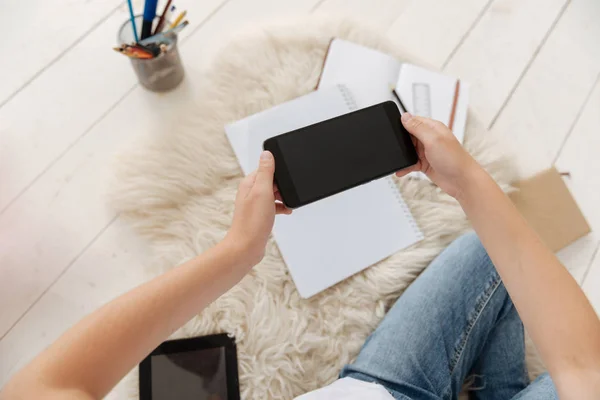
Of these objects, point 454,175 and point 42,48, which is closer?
point 454,175

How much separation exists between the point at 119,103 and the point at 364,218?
0.50 m

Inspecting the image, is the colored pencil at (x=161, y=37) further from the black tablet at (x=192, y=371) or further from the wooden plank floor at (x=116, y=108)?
the black tablet at (x=192, y=371)

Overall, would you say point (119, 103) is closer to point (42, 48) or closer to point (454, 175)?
point (42, 48)

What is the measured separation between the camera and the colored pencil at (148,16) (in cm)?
66

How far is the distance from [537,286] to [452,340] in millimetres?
227

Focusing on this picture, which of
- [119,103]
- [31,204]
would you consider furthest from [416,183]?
[31,204]

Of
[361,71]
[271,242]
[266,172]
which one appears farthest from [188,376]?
[361,71]

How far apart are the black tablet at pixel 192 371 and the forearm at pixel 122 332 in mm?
277

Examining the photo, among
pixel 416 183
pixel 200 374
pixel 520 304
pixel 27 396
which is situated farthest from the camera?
pixel 416 183

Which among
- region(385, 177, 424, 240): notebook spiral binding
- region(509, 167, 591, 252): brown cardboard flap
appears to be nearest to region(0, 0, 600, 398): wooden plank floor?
region(509, 167, 591, 252): brown cardboard flap

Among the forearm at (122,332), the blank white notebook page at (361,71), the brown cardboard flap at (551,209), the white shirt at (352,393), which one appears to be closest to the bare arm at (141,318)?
the forearm at (122,332)

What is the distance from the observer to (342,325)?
0.72m

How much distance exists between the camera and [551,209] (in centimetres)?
82

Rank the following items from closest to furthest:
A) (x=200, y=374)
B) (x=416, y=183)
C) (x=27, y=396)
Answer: (x=27, y=396) < (x=200, y=374) < (x=416, y=183)
